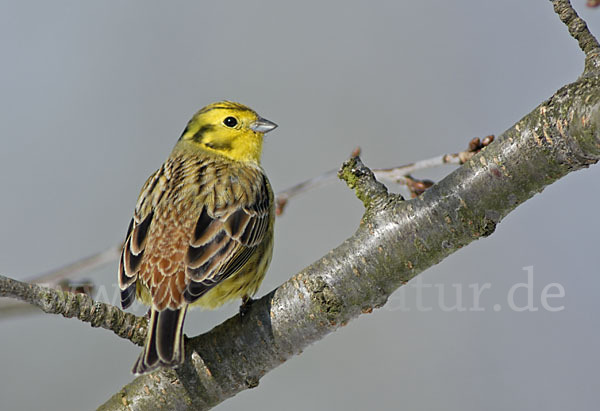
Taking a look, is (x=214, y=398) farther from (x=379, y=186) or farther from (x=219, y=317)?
(x=219, y=317)

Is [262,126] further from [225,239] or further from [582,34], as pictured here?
[582,34]

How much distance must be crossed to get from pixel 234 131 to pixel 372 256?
2311mm

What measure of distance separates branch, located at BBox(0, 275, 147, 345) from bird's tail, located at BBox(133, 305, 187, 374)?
90mm

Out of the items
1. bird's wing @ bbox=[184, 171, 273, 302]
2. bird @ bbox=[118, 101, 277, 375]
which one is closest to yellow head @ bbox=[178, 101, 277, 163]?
bird @ bbox=[118, 101, 277, 375]

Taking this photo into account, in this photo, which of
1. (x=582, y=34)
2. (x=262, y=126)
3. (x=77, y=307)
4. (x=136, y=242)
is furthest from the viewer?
(x=262, y=126)

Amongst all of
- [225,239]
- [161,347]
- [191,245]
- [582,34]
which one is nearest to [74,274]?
[191,245]

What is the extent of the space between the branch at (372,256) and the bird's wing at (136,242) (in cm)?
49

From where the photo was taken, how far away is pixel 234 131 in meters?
5.05

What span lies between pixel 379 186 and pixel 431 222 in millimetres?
367

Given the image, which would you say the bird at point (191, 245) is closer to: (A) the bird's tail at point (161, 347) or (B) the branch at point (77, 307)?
(A) the bird's tail at point (161, 347)

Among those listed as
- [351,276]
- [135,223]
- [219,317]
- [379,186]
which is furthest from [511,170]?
[219,317]

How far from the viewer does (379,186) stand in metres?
3.20

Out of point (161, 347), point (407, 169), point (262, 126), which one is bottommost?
point (161, 347)

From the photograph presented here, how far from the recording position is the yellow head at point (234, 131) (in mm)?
5023
